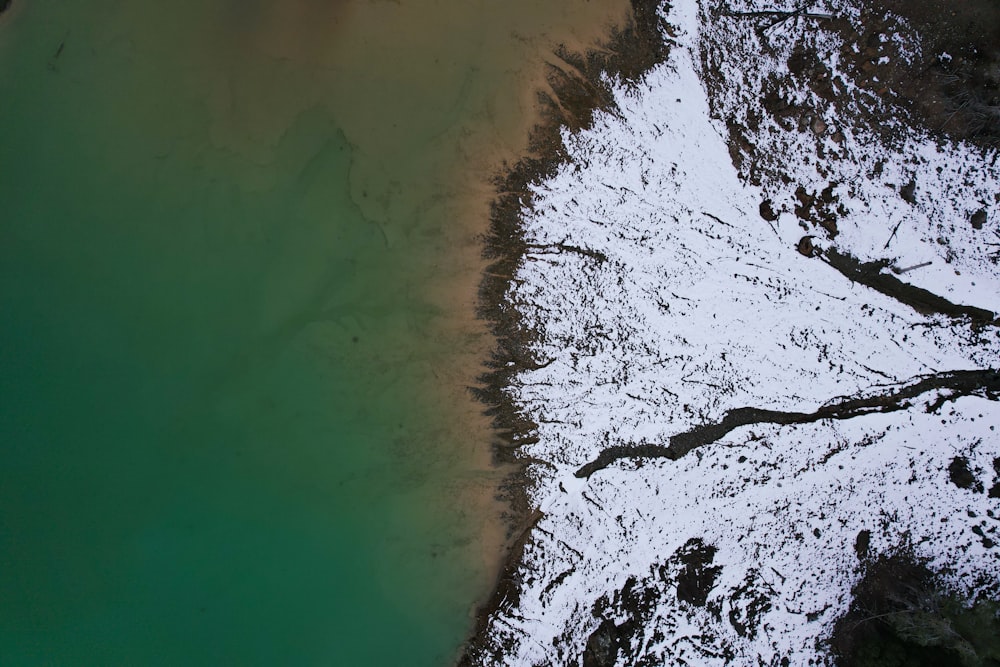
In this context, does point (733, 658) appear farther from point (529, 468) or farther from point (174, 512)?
point (174, 512)

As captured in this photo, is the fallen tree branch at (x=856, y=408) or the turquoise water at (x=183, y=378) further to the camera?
the fallen tree branch at (x=856, y=408)

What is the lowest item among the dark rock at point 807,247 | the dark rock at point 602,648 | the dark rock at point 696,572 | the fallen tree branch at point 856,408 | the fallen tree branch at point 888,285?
the dark rock at point 602,648

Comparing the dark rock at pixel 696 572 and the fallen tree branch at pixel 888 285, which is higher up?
the fallen tree branch at pixel 888 285

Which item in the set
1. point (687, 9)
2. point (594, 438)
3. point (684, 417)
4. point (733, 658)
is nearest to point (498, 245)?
point (594, 438)

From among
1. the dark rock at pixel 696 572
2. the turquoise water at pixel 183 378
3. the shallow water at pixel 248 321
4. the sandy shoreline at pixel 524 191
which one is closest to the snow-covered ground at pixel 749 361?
the dark rock at pixel 696 572

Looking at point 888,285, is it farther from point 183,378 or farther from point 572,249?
point 183,378

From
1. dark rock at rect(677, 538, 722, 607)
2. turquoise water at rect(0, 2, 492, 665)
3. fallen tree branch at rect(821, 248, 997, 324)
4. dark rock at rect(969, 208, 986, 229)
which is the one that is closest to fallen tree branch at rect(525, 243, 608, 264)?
turquoise water at rect(0, 2, 492, 665)

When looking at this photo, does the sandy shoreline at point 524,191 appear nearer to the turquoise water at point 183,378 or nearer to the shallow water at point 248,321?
the shallow water at point 248,321

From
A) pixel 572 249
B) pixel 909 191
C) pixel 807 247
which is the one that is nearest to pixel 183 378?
pixel 572 249
